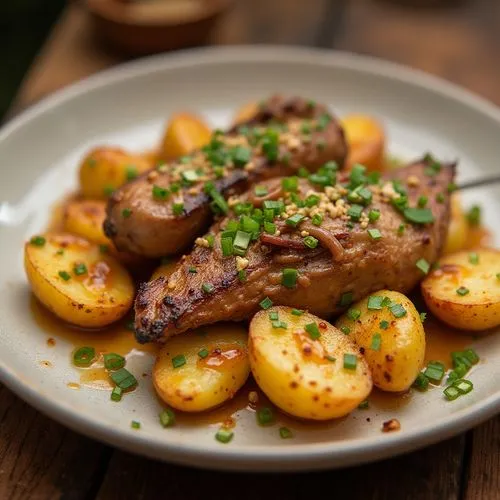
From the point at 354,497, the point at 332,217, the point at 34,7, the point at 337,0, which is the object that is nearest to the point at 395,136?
the point at 332,217

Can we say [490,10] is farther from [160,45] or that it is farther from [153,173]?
[153,173]

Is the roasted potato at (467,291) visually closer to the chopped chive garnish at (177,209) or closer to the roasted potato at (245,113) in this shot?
the chopped chive garnish at (177,209)

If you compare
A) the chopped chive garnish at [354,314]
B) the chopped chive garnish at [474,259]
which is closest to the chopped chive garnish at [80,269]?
the chopped chive garnish at [354,314]

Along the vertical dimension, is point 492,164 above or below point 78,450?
above

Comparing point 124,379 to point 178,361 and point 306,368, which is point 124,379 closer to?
point 178,361

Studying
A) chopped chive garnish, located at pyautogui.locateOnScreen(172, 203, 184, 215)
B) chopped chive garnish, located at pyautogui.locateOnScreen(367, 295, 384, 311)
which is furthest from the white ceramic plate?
chopped chive garnish, located at pyautogui.locateOnScreen(172, 203, 184, 215)

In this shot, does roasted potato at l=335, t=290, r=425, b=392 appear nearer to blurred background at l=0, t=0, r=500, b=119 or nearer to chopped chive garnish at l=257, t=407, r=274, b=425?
chopped chive garnish at l=257, t=407, r=274, b=425
